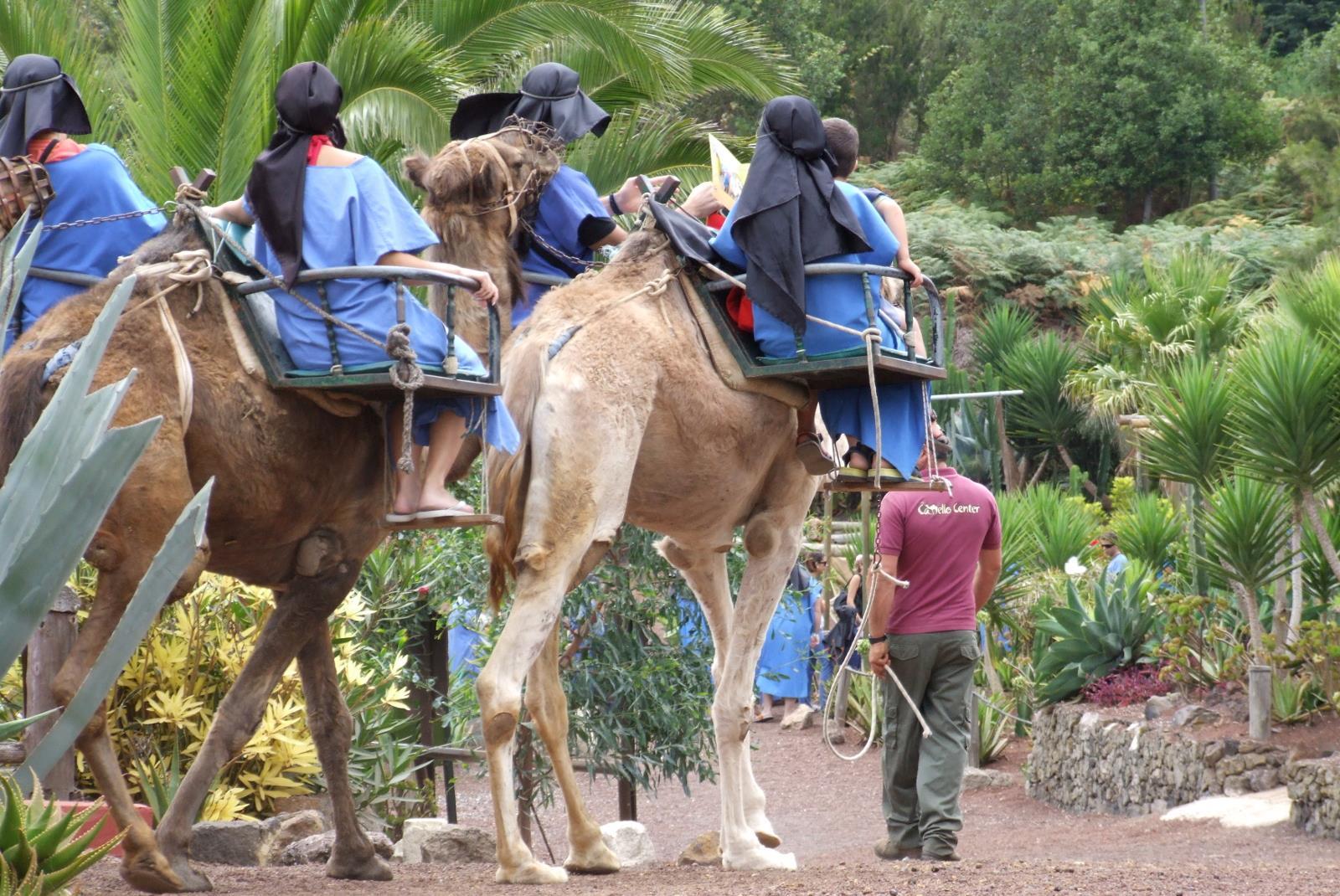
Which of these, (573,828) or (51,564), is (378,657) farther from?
(51,564)

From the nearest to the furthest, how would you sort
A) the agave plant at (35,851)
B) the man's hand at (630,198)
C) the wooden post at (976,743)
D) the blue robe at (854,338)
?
the agave plant at (35,851) → the blue robe at (854,338) → the man's hand at (630,198) → the wooden post at (976,743)

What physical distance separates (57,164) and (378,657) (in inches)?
179

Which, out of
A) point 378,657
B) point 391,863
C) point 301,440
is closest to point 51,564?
point 301,440

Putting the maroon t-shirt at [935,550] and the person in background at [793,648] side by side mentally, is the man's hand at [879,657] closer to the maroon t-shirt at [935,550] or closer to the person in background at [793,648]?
the maroon t-shirt at [935,550]

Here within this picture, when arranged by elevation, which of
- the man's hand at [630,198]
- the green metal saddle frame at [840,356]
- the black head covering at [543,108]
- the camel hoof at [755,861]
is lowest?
the camel hoof at [755,861]

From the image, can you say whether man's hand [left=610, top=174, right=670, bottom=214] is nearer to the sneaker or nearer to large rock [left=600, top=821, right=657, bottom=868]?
large rock [left=600, top=821, right=657, bottom=868]

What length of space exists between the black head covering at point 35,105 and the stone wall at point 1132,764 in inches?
335

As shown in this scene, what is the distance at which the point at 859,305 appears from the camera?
637cm

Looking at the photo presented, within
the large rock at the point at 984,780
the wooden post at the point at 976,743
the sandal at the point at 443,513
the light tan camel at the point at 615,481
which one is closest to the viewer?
the sandal at the point at 443,513

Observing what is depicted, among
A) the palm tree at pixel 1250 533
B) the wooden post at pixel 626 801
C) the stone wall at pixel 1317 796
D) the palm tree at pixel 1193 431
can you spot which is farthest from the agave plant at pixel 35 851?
the palm tree at pixel 1193 431

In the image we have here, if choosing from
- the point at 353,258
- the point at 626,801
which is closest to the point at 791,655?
the point at 626,801

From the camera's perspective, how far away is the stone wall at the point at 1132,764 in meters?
12.0

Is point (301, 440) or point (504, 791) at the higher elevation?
point (301, 440)

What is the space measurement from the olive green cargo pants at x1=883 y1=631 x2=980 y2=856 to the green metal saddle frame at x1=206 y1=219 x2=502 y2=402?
342cm
